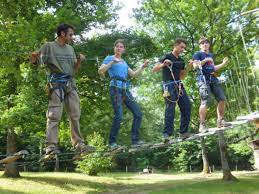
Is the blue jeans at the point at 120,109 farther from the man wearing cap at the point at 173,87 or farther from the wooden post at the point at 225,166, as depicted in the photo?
the wooden post at the point at 225,166

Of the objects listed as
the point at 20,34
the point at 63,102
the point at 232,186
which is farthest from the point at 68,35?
the point at 232,186

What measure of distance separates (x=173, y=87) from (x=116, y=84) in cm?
98

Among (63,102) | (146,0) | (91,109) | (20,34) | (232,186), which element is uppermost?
(146,0)

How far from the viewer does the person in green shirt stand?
19.5ft

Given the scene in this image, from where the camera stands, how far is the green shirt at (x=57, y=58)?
5.94m

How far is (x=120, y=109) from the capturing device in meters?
6.59

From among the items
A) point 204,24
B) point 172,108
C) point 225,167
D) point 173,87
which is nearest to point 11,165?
point 225,167

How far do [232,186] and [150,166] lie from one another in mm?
27687

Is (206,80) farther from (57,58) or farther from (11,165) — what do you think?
(11,165)

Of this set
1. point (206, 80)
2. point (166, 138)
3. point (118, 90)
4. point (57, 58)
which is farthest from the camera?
point (206, 80)

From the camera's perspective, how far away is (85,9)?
19984 mm

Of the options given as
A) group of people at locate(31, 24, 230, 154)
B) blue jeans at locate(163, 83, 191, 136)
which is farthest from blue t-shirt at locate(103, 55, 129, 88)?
blue jeans at locate(163, 83, 191, 136)

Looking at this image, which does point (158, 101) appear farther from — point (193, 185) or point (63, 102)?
point (63, 102)

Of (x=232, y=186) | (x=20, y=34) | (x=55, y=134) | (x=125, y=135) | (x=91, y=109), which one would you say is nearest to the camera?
(x=55, y=134)
